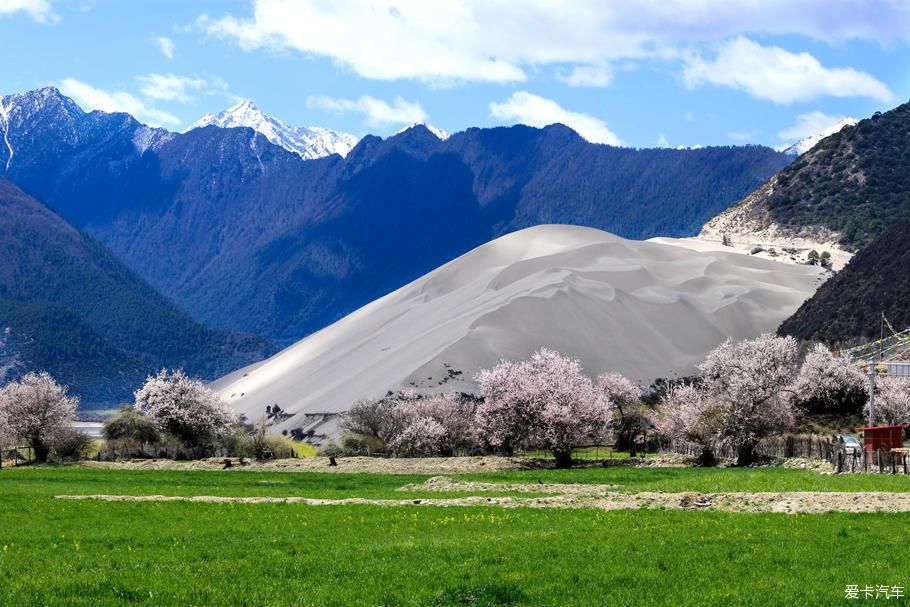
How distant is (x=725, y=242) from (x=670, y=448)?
119 meters

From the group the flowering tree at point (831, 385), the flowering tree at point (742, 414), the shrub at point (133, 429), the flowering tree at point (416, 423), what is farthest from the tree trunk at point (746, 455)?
the shrub at point (133, 429)

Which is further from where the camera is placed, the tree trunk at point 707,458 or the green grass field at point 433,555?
the tree trunk at point 707,458

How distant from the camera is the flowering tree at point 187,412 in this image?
278 feet

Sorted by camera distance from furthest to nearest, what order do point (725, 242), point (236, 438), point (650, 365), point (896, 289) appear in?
point (725, 242) < point (650, 365) < point (896, 289) < point (236, 438)

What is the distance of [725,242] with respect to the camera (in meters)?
191

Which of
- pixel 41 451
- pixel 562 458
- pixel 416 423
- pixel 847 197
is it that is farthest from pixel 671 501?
pixel 847 197

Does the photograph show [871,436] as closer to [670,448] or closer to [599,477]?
[599,477]

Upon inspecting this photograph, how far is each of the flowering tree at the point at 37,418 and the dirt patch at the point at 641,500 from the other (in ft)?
141

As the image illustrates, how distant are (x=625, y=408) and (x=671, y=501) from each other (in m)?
65.3

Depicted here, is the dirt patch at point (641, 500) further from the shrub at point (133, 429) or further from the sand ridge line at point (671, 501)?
the shrub at point (133, 429)

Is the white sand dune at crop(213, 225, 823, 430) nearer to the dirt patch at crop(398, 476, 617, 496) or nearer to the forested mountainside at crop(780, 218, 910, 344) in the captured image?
the forested mountainside at crop(780, 218, 910, 344)

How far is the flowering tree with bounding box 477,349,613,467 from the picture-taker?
208 feet

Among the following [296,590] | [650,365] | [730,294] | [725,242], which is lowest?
[296,590]

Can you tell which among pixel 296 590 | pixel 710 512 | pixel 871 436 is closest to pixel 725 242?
pixel 871 436
